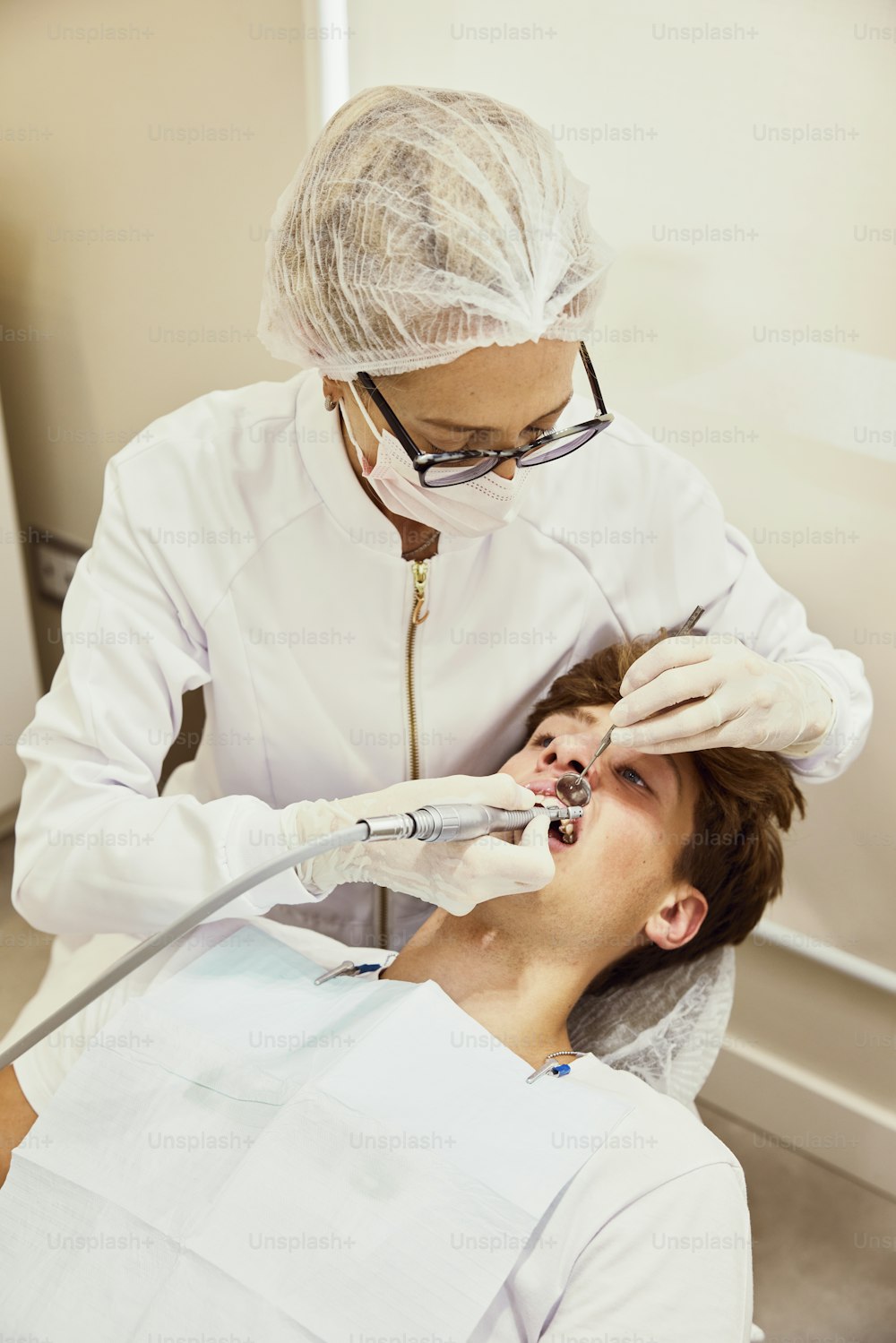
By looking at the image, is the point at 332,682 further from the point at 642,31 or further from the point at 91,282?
the point at 91,282

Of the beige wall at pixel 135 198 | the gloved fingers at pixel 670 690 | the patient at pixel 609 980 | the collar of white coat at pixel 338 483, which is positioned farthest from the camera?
the beige wall at pixel 135 198

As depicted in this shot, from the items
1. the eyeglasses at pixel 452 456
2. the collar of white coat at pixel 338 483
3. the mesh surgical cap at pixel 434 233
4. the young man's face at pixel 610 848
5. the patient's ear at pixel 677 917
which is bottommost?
the patient's ear at pixel 677 917

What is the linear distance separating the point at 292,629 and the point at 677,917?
25.9 inches

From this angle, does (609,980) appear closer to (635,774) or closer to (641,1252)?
(635,774)

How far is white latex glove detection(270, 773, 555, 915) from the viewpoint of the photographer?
1283 millimetres

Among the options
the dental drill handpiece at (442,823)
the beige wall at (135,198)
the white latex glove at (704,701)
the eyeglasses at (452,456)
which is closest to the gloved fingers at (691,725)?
the white latex glove at (704,701)

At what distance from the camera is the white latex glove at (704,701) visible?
138 centimetres

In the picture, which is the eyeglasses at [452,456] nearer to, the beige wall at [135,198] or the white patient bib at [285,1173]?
the white patient bib at [285,1173]

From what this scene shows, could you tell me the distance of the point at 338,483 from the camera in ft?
4.85

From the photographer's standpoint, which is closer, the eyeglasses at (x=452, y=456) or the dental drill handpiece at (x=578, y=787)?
the eyeglasses at (x=452, y=456)

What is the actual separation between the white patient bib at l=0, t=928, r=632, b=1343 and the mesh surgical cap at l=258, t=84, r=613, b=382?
784 mm

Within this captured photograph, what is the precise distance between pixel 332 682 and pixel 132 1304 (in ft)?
2.51

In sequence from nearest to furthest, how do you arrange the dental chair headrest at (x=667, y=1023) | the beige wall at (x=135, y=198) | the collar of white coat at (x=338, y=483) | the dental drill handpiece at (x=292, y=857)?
the dental drill handpiece at (x=292, y=857) < the collar of white coat at (x=338, y=483) < the dental chair headrest at (x=667, y=1023) < the beige wall at (x=135, y=198)

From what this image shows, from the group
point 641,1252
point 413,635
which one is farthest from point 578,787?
point 641,1252
